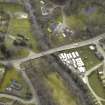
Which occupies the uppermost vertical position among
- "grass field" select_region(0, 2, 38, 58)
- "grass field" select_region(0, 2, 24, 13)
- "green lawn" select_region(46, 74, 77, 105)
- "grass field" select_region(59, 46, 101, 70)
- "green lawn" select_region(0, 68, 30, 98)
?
"grass field" select_region(0, 2, 24, 13)

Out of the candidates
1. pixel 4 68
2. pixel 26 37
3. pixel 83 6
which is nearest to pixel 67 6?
pixel 83 6

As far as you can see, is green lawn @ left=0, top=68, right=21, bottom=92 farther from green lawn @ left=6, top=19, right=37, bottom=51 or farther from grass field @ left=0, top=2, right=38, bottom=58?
green lawn @ left=6, top=19, right=37, bottom=51

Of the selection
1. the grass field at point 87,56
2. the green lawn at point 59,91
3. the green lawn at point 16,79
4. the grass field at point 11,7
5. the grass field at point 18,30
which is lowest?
the green lawn at point 59,91

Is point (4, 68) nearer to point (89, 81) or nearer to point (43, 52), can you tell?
point (43, 52)

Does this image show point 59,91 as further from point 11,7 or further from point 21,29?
point 11,7

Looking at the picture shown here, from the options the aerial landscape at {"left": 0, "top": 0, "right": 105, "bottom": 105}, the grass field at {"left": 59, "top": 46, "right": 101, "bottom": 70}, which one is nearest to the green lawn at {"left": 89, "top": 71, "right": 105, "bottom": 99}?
the aerial landscape at {"left": 0, "top": 0, "right": 105, "bottom": 105}

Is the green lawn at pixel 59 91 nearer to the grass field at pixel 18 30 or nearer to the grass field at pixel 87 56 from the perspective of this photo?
the grass field at pixel 87 56

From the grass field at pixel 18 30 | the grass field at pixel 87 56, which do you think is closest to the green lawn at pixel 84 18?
the grass field at pixel 87 56

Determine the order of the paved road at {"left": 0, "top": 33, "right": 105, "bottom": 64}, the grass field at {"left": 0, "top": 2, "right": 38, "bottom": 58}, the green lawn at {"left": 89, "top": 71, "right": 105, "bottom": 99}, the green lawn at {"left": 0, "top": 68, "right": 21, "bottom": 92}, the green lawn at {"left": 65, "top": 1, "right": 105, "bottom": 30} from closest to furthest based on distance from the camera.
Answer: the green lawn at {"left": 0, "top": 68, "right": 21, "bottom": 92} < the green lawn at {"left": 89, "top": 71, "right": 105, "bottom": 99} < the paved road at {"left": 0, "top": 33, "right": 105, "bottom": 64} < the grass field at {"left": 0, "top": 2, "right": 38, "bottom": 58} < the green lawn at {"left": 65, "top": 1, "right": 105, "bottom": 30}
